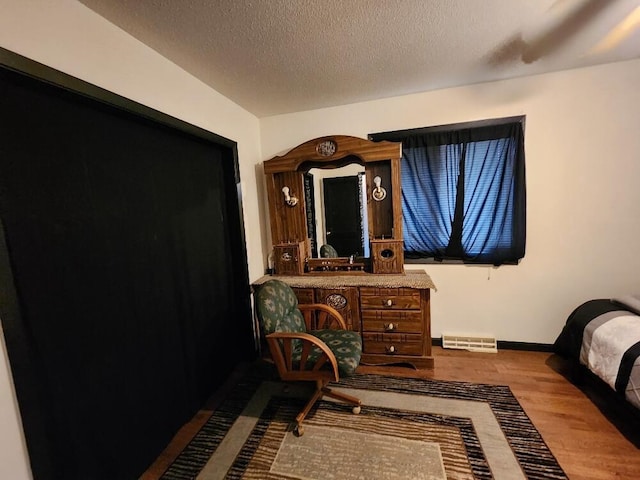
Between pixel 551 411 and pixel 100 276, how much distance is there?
2.80 m

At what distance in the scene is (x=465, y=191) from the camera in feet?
8.05

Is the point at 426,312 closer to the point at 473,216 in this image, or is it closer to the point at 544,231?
the point at 473,216

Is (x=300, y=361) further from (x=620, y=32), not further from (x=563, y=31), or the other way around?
(x=620, y=32)

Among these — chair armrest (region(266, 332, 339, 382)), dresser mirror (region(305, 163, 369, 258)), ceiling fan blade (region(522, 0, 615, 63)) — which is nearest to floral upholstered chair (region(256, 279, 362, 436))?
chair armrest (region(266, 332, 339, 382))

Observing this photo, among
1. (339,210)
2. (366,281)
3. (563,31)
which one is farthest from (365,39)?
(366,281)

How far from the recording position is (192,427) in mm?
1833

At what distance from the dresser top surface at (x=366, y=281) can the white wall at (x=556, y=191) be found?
15.1 inches

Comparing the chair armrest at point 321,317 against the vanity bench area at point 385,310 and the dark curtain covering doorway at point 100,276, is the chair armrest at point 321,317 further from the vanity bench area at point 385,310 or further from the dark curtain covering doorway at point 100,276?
the dark curtain covering doorway at point 100,276

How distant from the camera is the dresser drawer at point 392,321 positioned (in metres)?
2.25

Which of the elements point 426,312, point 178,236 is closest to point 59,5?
point 178,236

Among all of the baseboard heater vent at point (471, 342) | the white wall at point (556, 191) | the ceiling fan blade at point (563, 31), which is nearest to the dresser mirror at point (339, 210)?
the white wall at point (556, 191)

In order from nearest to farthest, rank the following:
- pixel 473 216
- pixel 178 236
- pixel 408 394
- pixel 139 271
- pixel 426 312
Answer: pixel 139 271 → pixel 178 236 → pixel 408 394 → pixel 426 312 → pixel 473 216

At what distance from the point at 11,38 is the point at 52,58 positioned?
13cm

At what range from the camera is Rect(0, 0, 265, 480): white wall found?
3.22ft
